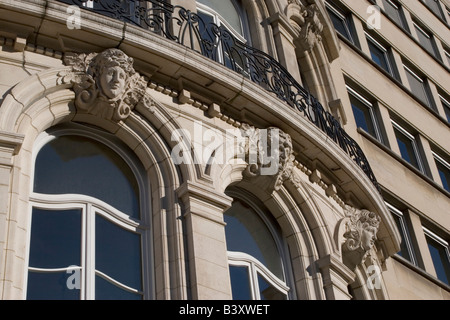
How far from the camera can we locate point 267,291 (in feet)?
40.6

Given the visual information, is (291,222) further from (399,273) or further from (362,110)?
(362,110)

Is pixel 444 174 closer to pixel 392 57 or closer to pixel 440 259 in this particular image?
pixel 392 57

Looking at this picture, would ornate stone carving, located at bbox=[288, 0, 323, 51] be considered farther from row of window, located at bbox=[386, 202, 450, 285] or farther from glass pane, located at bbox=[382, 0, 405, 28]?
glass pane, located at bbox=[382, 0, 405, 28]

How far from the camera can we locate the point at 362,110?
21.4 m

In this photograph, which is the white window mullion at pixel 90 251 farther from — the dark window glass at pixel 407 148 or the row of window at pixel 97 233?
the dark window glass at pixel 407 148

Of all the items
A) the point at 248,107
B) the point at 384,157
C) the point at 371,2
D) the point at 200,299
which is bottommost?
the point at 200,299

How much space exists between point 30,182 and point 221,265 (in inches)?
103

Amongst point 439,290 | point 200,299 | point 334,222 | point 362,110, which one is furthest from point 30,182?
point 362,110

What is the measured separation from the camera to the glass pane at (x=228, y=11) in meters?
15.9

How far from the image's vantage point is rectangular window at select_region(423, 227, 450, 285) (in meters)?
19.9

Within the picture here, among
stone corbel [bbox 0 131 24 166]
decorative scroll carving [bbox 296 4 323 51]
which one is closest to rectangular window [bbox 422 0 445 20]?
decorative scroll carving [bbox 296 4 323 51]

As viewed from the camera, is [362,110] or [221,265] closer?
[221,265]

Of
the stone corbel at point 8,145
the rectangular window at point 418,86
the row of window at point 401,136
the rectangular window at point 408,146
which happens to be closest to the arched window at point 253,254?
the stone corbel at point 8,145

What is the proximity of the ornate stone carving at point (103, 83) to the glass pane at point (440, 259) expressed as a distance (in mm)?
10471
